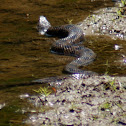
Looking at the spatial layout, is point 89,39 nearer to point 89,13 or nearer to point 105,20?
point 105,20

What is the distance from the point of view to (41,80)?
552 centimetres

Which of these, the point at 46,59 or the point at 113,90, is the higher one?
the point at 113,90

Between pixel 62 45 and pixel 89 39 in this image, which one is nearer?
pixel 62 45

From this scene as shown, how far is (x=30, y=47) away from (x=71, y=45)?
2.78 ft

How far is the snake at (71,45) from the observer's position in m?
6.13

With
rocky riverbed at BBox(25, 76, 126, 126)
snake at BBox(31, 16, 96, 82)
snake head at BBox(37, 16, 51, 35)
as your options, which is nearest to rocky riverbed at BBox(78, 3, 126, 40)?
snake at BBox(31, 16, 96, 82)

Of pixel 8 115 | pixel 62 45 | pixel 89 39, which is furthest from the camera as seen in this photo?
pixel 89 39

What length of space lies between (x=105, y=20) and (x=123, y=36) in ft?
3.17

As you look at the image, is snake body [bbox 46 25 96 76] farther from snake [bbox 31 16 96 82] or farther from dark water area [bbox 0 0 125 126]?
dark water area [bbox 0 0 125 126]

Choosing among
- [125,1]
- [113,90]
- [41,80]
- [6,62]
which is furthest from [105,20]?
[113,90]

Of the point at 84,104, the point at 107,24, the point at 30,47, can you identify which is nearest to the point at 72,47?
the point at 30,47

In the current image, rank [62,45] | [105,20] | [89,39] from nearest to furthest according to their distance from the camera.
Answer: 1. [62,45]
2. [89,39]
3. [105,20]

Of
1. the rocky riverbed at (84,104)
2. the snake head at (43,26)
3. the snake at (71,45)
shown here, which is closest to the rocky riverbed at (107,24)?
the snake at (71,45)

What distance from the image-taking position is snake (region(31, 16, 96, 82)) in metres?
6.13
